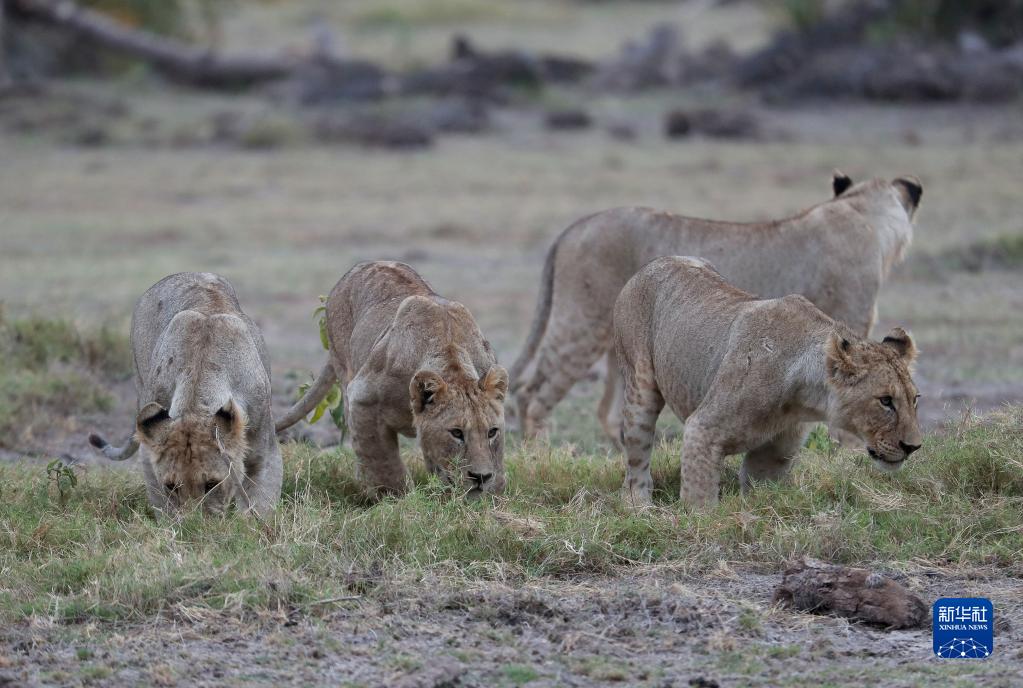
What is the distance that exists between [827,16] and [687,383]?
18.7m

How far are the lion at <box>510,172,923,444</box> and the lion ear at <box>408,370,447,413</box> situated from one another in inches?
88.1

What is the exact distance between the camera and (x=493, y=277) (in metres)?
12.3

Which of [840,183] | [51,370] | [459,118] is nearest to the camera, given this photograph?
[840,183]

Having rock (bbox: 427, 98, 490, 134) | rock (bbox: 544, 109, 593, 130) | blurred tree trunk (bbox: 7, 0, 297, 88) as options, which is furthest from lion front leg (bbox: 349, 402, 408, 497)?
blurred tree trunk (bbox: 7, 0, 297, 88)

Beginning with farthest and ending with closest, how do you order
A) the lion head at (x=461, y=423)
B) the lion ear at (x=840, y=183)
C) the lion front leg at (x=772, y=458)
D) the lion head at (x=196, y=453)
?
1. the lion ear at (x=840, y=183)
2. the lion front leg at (x=772, y=458)
3. the lion head at (x=461, y=423)
4. the lion head at (x=196, y=453)

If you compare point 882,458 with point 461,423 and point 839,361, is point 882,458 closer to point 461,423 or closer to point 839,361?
point 839,361

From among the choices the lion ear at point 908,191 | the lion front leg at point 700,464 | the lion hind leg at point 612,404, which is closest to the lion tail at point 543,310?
the lion hind leg at point 612,404

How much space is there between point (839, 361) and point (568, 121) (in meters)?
15.1

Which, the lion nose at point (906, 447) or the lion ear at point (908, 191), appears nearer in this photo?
the lion nose at point (906, 447)

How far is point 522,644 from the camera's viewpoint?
4410 millimetres

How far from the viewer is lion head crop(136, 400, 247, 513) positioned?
16.6 ft

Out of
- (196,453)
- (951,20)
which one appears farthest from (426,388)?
(951,20)

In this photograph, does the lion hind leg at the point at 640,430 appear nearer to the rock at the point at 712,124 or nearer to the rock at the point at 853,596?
the rock at the point at 853,596

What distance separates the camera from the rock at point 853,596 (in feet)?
15.0
